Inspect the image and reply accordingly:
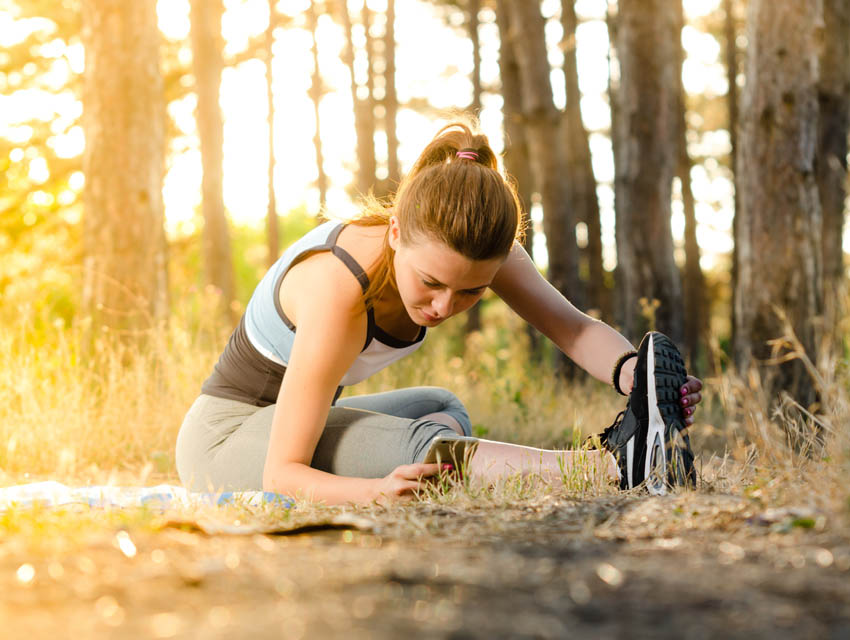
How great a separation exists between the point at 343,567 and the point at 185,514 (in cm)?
102

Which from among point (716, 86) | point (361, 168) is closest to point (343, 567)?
point (361, 168)

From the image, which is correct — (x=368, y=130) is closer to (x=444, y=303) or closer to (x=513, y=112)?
(x=513, y=112)

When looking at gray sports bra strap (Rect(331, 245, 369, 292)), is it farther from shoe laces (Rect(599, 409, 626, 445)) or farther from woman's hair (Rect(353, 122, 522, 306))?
shoe laces (Rect(599, 409, 626, 445))

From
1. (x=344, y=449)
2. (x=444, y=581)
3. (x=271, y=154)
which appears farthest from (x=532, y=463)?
(x=271, y=154)

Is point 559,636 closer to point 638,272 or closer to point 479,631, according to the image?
point 479,631

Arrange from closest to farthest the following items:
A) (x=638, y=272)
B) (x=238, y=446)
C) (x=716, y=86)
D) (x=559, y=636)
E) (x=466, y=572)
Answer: (x=559, y=636), (x=466, y=572), (x=238, y=446), (x=638, y=272), (x=716, y=86)

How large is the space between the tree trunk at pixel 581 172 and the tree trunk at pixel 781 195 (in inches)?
241

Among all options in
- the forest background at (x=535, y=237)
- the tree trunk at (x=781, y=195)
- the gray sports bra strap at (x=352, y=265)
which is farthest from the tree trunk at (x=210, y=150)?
the gray sports bra strap at (x=352, y=265)

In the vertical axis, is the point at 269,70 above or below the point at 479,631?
above

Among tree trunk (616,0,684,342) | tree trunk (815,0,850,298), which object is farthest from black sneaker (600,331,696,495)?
tree trunk (815,0,850,298)

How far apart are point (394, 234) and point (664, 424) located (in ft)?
3.46

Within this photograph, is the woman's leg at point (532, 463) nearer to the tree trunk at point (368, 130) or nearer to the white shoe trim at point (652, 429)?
the white shoe trim at point (652, 429)

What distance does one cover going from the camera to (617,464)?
294 cm

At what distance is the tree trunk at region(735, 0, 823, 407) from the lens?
538 centimetres
